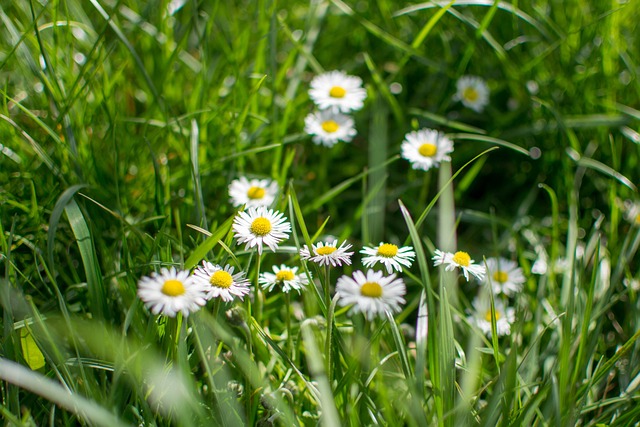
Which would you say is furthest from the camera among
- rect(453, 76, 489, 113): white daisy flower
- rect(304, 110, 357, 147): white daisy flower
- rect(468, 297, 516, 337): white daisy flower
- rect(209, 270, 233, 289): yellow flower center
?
rect(453, 76, 489, 113): white daisy flower

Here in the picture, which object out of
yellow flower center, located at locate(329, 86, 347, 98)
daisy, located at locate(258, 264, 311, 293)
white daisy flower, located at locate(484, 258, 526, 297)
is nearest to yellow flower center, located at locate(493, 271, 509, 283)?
white daisy flower, located at locate(484, 258, 526, 297)

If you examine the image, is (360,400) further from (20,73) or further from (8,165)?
(20,73)

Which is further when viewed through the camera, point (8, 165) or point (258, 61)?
point (258, 61)

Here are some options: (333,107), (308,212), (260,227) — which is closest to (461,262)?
(260,227)

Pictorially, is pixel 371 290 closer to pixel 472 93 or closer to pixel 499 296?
pixel 499 296

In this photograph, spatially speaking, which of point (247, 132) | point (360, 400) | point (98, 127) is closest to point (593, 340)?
point (360, 400)

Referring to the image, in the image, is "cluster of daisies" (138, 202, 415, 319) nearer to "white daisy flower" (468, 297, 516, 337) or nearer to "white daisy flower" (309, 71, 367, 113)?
"white daisy flower" (468, 297, 516, 337)
